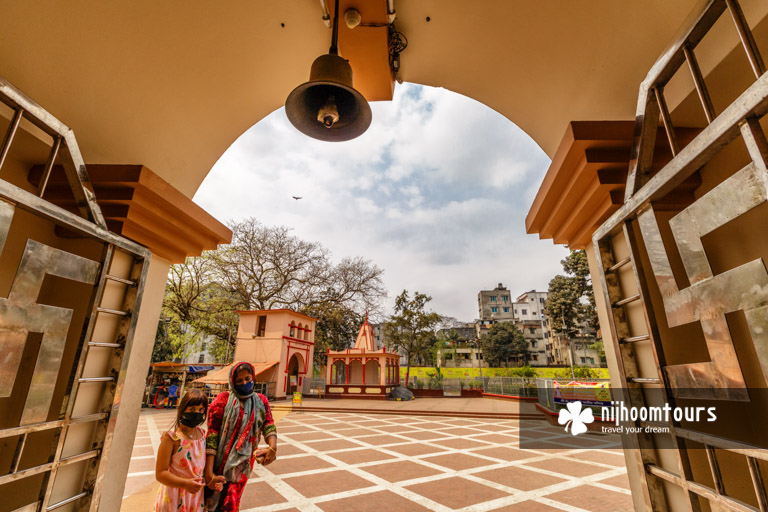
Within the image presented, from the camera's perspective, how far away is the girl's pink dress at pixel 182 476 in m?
2.45

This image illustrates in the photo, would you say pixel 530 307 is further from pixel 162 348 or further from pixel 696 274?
pixel 696 274

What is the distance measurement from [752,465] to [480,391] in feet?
73.9

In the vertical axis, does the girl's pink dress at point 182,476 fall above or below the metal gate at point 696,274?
below

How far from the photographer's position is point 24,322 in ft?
6.23

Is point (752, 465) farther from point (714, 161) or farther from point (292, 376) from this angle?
point (292, 376)

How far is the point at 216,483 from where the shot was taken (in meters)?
2.57

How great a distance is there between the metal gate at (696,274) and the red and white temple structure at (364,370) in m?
19.9

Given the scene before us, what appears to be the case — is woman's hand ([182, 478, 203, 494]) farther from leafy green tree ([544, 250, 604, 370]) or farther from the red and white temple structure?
leafy green tree ([544, 250, 604, 370])

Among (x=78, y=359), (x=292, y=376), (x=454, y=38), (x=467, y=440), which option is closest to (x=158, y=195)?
(x=78, y=359)

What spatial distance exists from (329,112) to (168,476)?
2.82 metres

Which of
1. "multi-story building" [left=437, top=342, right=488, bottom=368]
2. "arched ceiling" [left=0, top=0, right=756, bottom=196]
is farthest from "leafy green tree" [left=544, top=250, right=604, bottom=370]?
"arched ceiling" [left=0, top=0, right=756, bottom=196]

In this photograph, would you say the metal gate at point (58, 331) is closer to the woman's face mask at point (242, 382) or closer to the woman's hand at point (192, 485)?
the woman's hand at point (192, 485)

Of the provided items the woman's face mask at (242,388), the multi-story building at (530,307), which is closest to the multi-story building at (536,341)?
the multi-story building at (530,307)

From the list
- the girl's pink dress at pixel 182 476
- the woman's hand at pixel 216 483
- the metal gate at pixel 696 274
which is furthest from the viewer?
the woman's hand at pixel 216 483
